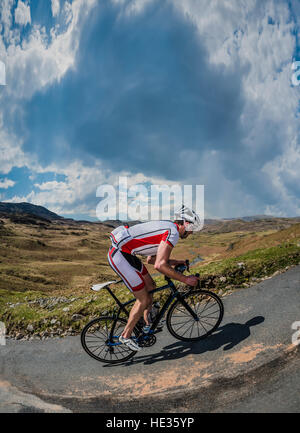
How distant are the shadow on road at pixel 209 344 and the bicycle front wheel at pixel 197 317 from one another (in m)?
0.17

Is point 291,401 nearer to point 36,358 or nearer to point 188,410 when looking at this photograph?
point 188,410

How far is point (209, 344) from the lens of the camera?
18.2 feet

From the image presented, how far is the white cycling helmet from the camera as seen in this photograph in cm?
546

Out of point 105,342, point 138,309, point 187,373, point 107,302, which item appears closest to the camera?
point 187,373

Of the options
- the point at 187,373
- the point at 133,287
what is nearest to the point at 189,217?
the point at 133,287

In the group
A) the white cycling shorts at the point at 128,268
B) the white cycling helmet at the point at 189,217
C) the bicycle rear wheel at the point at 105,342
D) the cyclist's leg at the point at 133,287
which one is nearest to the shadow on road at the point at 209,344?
the bicycle rear wheel at the point at 105,342

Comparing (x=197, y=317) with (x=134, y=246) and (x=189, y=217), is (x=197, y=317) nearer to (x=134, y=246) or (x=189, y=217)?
(x=134, y=246)

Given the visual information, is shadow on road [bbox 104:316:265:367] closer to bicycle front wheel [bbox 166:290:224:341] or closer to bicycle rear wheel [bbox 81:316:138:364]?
bicycle front wheel [bbox 166:290:224:341]

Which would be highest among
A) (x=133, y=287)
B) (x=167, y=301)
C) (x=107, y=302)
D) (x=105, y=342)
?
(x=133, y=287)

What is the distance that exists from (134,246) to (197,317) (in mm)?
2313

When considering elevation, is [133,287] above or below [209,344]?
above

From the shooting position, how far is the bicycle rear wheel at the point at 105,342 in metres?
5.81

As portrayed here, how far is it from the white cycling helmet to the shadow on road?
250 centimetres
